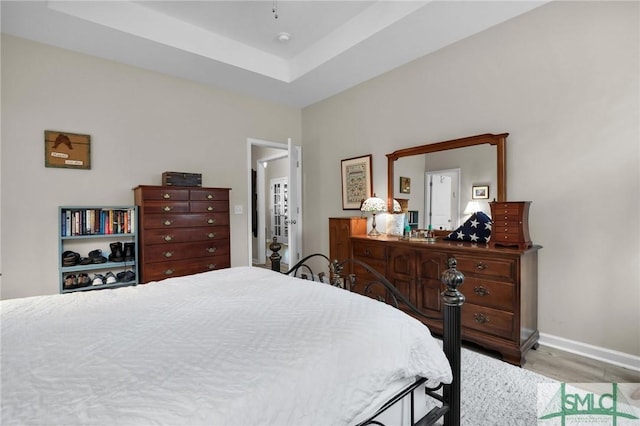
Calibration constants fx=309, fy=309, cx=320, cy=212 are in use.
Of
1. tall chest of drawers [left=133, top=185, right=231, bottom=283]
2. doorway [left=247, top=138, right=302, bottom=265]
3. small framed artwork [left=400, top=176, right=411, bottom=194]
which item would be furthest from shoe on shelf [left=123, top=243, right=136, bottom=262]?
small framed artwork [left=400, top=176, right=411, bottom=194]

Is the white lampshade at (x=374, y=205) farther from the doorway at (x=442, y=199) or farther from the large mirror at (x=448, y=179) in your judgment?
the doorway at (x=442, y=199)

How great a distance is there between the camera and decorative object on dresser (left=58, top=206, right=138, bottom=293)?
2.94m

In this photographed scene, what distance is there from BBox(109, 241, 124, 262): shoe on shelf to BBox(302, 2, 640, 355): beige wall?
11.7ft

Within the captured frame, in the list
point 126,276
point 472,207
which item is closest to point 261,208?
point 126,276

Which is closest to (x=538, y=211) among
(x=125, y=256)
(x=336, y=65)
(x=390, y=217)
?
(x=390, y=217)

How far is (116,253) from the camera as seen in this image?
3172mm

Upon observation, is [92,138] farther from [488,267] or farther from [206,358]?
[488,267]

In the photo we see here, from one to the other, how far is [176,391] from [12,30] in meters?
3.87

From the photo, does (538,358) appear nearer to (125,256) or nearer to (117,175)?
(125,256)

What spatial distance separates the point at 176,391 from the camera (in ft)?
2.42

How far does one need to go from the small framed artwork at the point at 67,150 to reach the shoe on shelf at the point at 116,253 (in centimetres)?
88

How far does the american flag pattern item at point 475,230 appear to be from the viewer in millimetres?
2734

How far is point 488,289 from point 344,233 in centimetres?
175

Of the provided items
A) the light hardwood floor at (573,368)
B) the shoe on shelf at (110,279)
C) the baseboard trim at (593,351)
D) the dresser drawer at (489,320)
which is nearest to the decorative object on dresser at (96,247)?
the shoe on shelf at (110,279)
